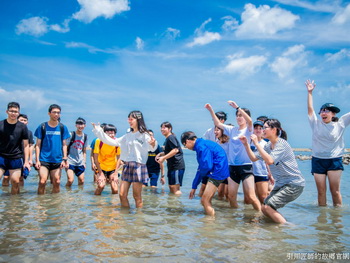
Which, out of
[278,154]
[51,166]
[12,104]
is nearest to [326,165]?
[278,154]

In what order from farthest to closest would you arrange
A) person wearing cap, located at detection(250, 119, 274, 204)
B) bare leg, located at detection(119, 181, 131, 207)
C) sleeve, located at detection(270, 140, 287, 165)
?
person wearing cap, located at detection(250, 119, 274, 204) < bare leg, located at detection(119, 181, 131, 207) < sleeve, located at detection(270, 140, 287, 165)

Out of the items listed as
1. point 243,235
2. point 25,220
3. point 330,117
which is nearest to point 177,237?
point 243,235

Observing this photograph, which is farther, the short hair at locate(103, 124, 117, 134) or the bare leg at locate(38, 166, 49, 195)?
the short hair at locate(103, 124, 117, 134)

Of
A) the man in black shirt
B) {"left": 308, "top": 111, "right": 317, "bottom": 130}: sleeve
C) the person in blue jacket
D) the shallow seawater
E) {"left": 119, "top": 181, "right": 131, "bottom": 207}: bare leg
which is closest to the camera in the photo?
the shallow seawater

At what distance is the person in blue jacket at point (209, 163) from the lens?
6.02 meters

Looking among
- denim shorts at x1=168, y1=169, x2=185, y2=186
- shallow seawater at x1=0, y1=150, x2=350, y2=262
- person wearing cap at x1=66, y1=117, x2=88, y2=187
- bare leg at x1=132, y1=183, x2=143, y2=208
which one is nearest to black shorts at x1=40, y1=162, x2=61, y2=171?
shallow seawater at x1=0, y1=150, x2=350, y2=262

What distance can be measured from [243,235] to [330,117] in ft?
13.2

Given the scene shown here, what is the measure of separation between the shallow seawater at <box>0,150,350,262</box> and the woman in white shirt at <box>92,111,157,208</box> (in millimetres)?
640

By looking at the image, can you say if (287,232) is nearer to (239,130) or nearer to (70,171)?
(239,130)

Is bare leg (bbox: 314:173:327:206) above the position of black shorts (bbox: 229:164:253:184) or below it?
below

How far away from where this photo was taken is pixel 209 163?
5984mm

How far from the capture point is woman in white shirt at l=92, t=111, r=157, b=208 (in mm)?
6523

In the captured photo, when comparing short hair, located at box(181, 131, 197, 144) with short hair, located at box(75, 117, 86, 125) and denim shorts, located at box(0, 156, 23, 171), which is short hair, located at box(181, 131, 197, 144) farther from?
short hair, located at box(75, 117, 86, 125)

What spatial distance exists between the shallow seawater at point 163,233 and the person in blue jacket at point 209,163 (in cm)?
56
